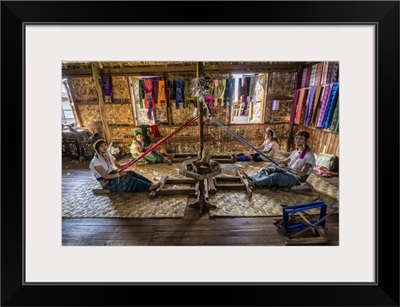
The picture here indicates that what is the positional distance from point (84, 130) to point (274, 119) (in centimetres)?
645

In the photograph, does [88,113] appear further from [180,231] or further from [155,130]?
[180,231]

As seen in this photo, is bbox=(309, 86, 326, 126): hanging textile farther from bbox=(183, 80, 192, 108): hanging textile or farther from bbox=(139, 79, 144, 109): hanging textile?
bbox=(139, 79, 144, 109): hanging textile

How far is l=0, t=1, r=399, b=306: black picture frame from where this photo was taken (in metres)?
1.23

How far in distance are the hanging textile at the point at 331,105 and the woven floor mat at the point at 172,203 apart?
6.28 ft

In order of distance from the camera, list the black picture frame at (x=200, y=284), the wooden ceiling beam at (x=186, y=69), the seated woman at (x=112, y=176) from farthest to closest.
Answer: the wooden ceiling beam at (x=186, y=69) → the seated woman at (x=112, y=176) → the black picture frame at (x=200, y=284)

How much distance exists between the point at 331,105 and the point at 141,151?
5.22m

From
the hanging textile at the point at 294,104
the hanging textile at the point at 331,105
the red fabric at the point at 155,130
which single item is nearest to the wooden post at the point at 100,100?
the red fabric at the point at 155,130

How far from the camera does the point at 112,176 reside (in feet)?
12.2

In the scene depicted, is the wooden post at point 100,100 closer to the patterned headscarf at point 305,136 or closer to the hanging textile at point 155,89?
the hanging textile at point 155,89

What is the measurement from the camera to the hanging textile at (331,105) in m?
5.03

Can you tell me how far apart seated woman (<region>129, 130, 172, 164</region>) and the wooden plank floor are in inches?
120

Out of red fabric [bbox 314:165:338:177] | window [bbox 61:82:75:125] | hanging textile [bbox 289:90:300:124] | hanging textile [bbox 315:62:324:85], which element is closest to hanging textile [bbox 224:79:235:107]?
hanging textile [bbox 289:90:300:124]
